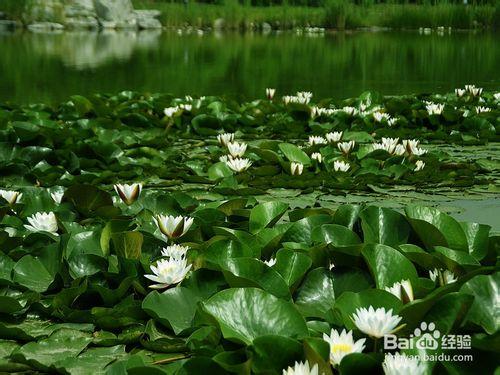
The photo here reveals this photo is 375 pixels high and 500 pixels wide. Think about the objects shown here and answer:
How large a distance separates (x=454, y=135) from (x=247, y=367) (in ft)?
9.48

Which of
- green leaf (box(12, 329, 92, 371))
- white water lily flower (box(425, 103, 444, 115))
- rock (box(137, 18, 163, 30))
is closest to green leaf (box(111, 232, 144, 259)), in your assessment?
green leaf (box(12, 329, 92, 371))

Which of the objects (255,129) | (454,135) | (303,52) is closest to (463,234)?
(454,135)

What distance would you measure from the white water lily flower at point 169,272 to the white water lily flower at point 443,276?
0.50 m

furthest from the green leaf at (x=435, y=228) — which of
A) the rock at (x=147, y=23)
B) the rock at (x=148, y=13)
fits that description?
the rock at (x=148, y=13)

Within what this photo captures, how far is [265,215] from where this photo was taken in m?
1.92

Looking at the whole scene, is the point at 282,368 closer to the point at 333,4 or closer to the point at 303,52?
the point at 303,52

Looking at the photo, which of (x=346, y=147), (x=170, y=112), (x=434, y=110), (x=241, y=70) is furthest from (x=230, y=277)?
(x=241, y=70)

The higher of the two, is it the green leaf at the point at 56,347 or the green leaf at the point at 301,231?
the green leaf at the point at 301,231

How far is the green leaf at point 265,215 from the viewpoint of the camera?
1.91 metres

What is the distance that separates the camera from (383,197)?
260 centimetres

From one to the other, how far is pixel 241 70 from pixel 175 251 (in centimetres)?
804

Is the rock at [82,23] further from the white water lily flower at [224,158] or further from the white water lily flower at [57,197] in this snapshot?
the white water lily flower at [57,197]

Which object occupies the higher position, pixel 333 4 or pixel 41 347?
pixel 333 4

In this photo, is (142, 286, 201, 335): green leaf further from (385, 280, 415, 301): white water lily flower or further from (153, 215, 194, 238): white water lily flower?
(385, 280, 415, 301): white water lily flower
